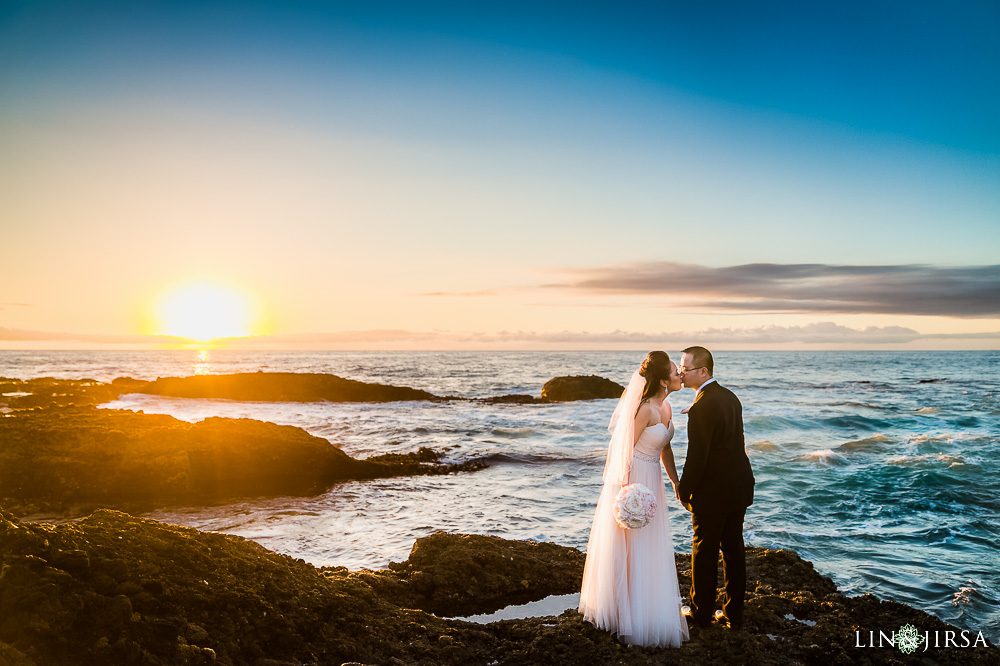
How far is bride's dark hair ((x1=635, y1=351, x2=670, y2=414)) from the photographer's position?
536 cm

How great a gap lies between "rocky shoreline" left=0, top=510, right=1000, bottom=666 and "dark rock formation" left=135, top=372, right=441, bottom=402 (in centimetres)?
2800

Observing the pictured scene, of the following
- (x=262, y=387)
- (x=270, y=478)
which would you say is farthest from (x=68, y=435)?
(x=262, y=387)

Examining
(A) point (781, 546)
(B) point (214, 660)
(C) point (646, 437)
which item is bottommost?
(A) point (781, 546)

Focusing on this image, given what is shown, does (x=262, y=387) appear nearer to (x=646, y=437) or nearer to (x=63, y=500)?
(x=63, y=500)

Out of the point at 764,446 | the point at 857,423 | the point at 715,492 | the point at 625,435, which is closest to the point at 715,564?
the point at 715,492

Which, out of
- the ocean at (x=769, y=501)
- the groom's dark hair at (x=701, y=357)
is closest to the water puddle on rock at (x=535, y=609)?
the ocean at (x=769, y=501)

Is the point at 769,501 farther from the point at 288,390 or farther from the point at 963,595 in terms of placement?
the point at 288,390

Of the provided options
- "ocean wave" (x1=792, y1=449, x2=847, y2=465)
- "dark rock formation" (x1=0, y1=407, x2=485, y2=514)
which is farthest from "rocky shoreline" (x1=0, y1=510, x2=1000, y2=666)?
"ocean wave" (x1=792, y1=449, x2=847, y2=465)

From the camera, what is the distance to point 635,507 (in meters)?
5.16

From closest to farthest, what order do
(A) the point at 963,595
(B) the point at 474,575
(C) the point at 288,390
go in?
(B) the point at 474,575
(A) the point at 963,595
(C) the point at 288,390

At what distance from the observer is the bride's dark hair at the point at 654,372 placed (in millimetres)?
5355

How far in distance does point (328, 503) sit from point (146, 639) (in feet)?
22.5

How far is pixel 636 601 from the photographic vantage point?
200 inches

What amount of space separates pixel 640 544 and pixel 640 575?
259 millimetres
